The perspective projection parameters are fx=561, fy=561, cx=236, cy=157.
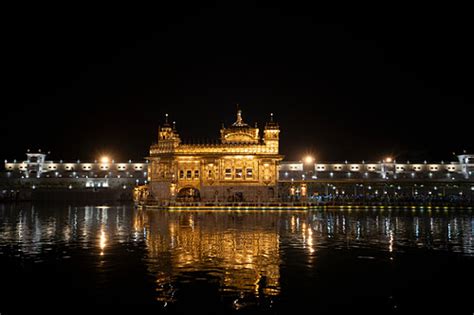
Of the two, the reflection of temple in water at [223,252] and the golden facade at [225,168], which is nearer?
the reflection of temple in water at [223,252]

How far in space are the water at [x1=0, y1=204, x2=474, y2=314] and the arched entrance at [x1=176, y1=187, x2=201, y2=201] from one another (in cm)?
3196

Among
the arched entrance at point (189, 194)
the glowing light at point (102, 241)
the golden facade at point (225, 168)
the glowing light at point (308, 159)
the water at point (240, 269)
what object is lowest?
the water at point (240, 269)

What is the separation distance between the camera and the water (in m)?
18.7

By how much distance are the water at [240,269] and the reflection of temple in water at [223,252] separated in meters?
0.06

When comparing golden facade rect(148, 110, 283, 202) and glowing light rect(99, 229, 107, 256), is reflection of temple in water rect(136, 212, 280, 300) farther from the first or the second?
golden facade rect(148, 110, 283, 202)

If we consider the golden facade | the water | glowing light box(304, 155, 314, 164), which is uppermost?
glowing light box(304, 155, 314, 164)

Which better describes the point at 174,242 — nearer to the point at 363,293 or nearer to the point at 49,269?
the point at 49,269

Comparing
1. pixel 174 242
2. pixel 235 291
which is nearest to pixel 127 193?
pixel 174 242

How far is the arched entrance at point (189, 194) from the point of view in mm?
73188

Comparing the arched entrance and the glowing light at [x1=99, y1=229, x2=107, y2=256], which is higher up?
the arched entrance

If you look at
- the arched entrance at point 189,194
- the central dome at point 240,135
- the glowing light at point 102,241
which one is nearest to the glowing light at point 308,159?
the central dome at point 240,135

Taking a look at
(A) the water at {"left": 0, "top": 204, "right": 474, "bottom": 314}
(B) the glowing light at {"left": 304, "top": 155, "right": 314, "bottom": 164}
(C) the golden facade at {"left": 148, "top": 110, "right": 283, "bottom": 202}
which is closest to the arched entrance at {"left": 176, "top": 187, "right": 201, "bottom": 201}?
(C) the golden facade at {"left": 148, "top": 110, "right": 283, "bottom": 202}

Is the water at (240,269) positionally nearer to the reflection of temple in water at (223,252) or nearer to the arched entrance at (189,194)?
the reflection of temple in water at (223,252)

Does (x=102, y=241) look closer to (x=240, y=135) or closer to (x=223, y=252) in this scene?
(x=223, y=252)
